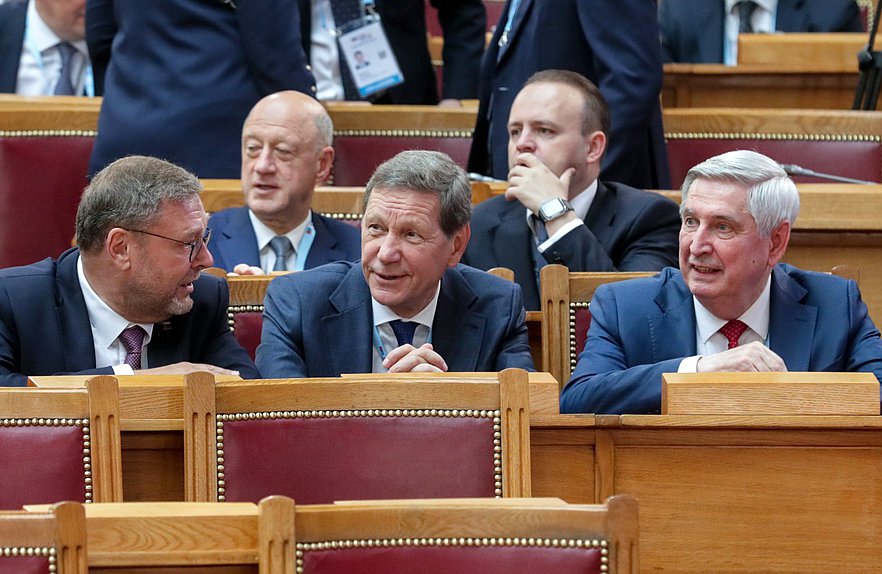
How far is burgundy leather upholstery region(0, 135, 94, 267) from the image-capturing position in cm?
431

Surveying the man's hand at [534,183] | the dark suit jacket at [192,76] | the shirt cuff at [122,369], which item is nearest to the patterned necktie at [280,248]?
the dark suit jacket at [192,76]

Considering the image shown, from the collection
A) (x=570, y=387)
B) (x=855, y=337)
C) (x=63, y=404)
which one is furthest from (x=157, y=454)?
(x=855, y=337)

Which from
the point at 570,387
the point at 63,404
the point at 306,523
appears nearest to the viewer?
the point at 306,523

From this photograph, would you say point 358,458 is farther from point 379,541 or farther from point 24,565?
point 24,565

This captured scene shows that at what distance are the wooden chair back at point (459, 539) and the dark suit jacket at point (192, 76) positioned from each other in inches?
102

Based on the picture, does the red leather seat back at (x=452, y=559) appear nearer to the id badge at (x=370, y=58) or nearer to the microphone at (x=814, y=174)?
the microphone at (x=814, y=174)

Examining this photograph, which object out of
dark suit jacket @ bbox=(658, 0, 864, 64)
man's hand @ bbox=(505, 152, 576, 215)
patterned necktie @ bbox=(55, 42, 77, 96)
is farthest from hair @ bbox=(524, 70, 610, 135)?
patterned necktie @ bbox=(55, 42, 77, 96)

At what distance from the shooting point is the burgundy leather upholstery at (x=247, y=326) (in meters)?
3.37

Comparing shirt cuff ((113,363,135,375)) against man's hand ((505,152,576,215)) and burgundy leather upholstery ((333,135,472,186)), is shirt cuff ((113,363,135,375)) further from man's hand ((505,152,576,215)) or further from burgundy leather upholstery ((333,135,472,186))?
burgundy leather upholstery ((333,135,472,186))

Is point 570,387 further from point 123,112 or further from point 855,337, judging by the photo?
point 123,112

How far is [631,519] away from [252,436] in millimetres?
772

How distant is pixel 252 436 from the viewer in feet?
8.02

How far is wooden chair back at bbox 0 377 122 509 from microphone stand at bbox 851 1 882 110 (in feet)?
9.76

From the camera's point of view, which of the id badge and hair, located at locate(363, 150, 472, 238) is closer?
hair, located at locate(363, 150, 472, 238)
